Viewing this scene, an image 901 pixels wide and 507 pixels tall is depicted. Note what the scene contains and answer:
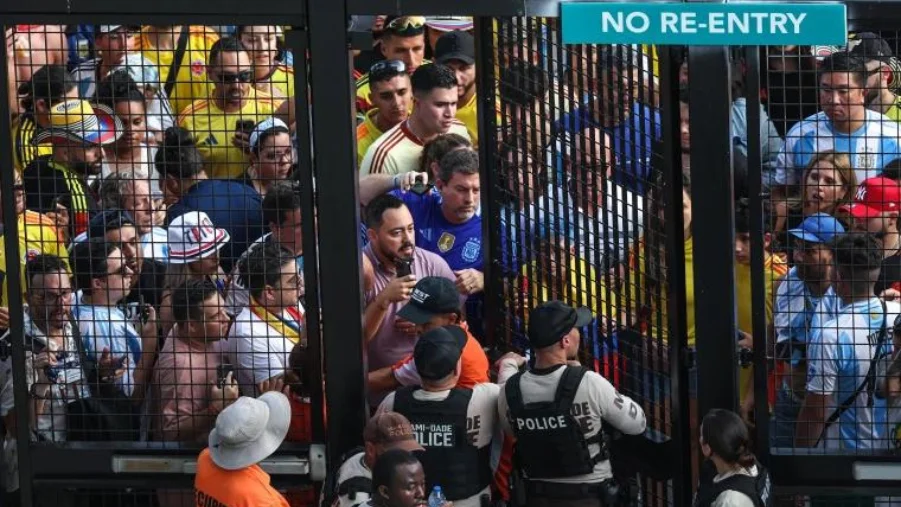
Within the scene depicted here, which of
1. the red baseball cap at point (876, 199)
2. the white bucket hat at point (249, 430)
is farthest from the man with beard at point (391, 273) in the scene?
the red baseball cap at point (876, 199)

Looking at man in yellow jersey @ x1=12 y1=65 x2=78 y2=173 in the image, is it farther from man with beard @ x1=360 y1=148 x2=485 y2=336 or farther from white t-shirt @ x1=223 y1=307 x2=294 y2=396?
man with beard @ x1=360 y1=148 x2=485 y2=336

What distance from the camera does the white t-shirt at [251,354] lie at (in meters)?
5.83

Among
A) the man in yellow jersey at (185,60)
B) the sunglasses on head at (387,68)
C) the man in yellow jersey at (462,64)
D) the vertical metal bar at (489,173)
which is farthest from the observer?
the man in yellow jersey at (462,64)

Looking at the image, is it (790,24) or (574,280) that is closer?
(790,24)

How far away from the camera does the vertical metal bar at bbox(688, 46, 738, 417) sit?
5.39 meters

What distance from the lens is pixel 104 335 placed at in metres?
5.92

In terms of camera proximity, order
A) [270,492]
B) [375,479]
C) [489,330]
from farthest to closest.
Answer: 1. [489,330]
2. [270,492]
3. [375,479]

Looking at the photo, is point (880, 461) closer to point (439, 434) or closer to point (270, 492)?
point (439, 434)

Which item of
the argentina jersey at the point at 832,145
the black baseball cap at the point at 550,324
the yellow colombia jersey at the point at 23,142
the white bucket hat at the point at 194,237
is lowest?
the black baseball cap at the point at 550,324

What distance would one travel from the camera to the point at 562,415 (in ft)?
18.5

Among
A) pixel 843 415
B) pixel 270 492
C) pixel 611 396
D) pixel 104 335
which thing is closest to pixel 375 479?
pixel 270 492

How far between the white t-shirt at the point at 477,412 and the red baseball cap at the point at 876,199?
5.01 feet

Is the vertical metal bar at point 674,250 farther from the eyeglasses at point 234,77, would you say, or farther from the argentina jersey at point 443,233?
the argentina jersey at point 443,233

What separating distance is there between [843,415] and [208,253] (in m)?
2.47
